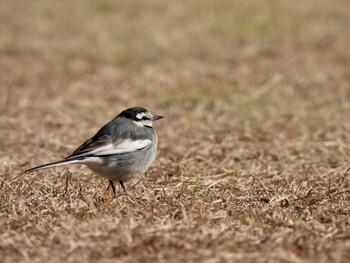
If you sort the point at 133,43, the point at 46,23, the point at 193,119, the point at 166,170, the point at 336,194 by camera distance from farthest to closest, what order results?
1. the point at 46,23
2. the point at 133,43
3. the point at 193,119
4. the point at 166,170
5. the point at 336,194

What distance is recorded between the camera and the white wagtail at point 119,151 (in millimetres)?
6288

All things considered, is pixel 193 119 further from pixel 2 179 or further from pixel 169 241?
pixel 169 241

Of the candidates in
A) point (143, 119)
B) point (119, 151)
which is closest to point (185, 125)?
point (143, 119)

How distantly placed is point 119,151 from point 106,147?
13cm

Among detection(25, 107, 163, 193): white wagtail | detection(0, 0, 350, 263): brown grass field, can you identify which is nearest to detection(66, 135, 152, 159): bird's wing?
detection(25, 107, 163, 193): white wagtail

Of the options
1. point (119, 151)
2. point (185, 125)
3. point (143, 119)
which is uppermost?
point (143, 119)

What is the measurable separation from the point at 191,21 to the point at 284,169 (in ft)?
33.9

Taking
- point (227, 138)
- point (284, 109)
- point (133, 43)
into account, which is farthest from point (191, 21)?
point (227, 138)

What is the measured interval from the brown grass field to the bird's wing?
35cm

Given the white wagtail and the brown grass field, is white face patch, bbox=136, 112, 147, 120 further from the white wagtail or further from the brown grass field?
the brown grass field

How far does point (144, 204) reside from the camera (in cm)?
602

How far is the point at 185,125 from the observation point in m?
10.3

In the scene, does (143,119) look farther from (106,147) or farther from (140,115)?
(106,147)

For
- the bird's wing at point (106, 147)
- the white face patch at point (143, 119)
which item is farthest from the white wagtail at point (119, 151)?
the white face patch at point (143, 119)
